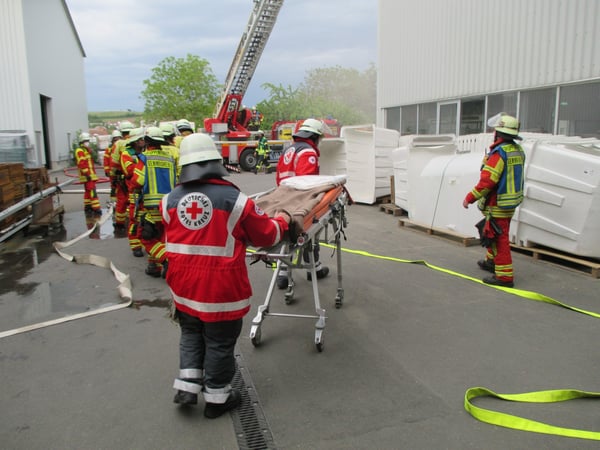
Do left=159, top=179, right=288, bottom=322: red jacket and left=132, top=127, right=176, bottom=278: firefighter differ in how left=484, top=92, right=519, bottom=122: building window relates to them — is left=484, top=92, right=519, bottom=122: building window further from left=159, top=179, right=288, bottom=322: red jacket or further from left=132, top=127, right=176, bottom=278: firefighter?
left=159, top=179, right=288, bottom=322: red jacket

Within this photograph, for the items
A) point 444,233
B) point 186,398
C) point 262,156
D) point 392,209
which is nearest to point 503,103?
point 392,209

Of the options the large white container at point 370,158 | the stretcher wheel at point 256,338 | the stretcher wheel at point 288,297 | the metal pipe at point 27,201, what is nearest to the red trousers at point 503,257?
the stretcher wheel at point 288,297

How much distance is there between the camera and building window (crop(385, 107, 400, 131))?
17.1 m

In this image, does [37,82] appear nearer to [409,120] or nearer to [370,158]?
[409,120]

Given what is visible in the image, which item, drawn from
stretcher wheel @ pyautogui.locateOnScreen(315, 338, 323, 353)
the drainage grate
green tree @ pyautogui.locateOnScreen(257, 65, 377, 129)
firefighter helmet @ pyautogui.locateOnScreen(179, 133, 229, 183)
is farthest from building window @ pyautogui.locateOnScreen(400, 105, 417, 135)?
green tree @ pyautogui.locateOnScreen(257, 65, 377, 129)

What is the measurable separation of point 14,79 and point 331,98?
51899 millimetres

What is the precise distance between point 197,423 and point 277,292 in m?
2.62

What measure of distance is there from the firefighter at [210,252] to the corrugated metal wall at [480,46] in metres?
9.47

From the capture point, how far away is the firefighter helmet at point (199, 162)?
280 cm

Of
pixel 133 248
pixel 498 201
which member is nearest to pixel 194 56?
pixel 133 248

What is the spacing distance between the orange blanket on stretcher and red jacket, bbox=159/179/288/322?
0.49m

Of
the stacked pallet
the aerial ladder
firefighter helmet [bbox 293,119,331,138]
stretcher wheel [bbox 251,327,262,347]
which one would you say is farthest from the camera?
the aerial ladder

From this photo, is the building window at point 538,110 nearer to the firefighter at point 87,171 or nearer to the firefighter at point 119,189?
the firefighter at point 119,189

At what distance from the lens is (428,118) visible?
593 inches
